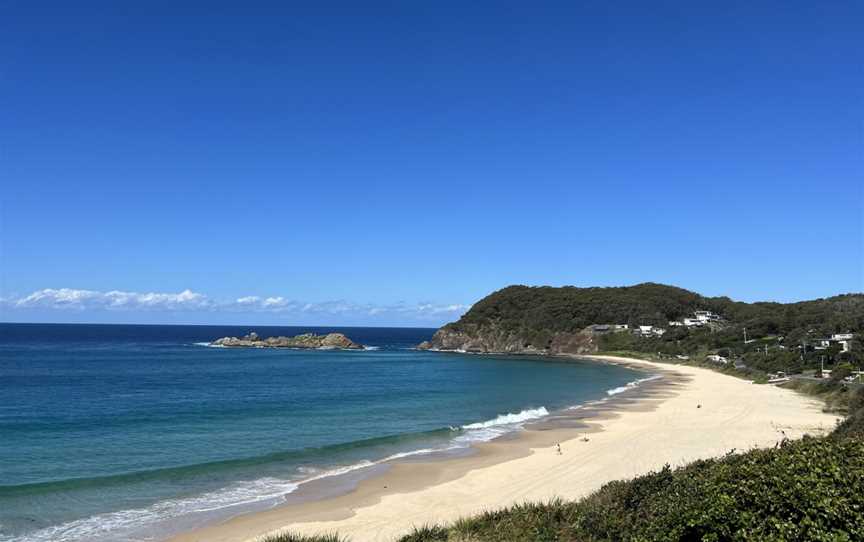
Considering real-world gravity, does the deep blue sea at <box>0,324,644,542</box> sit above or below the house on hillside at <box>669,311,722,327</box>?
below

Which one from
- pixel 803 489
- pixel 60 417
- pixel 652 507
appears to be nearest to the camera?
pixel 803 489

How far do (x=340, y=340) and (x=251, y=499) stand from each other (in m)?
125

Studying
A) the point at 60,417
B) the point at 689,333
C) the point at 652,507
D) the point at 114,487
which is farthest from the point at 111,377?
the point at 689,333

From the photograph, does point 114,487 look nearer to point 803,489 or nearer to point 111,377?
point 803,489

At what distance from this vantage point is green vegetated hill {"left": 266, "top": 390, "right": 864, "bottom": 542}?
20.0 ft

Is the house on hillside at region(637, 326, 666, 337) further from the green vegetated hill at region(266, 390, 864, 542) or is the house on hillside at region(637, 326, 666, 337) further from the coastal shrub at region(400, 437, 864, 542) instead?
the coastal shrub at region(400, 437, 864, 542)

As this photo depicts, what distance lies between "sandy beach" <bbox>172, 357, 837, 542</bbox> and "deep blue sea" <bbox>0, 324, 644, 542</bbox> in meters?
2.31

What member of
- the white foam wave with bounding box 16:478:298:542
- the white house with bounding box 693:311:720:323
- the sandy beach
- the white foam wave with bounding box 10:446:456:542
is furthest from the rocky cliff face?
the white foam wave with bounding box 16:478:298:542

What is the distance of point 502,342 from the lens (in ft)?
438

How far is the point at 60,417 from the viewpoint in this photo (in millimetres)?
33938

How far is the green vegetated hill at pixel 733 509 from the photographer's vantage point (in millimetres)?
6082

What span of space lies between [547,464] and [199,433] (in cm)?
1767

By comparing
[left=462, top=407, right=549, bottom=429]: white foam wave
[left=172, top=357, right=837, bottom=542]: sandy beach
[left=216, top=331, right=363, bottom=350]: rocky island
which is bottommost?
[left=462, top=407, right=549, bottom=429]: white foam wave

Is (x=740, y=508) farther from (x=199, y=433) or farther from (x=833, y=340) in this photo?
(x=833, y=340)
